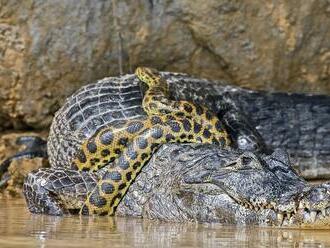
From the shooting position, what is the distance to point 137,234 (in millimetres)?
5449

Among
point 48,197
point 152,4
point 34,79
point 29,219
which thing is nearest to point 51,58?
point 34,79

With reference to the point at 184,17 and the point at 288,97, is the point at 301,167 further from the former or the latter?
the point at 184,17

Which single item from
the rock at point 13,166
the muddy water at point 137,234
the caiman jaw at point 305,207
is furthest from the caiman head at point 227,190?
the rock at point 13,166

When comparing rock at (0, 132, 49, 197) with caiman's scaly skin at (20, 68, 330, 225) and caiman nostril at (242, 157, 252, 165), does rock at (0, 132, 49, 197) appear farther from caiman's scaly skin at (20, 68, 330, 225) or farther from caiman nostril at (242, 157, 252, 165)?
caiman nostril at (242, 157, 252, 165)

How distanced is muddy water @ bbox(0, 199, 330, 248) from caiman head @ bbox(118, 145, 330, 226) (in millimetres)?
140

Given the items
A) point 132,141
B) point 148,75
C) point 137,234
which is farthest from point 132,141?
point 137,234

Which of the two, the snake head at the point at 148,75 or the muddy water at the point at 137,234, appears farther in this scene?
the snake head at the point at 148,75

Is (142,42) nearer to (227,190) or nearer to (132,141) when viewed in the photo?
(132,141)

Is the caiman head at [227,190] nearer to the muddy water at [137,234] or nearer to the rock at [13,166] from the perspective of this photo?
the muddy water at [137,234]

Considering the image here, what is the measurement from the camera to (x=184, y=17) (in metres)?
8.68

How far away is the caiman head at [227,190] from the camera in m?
5.91

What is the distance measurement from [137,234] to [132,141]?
1809 mm

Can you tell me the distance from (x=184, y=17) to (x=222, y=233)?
11.0 feet

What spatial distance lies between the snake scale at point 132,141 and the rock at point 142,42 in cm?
109
